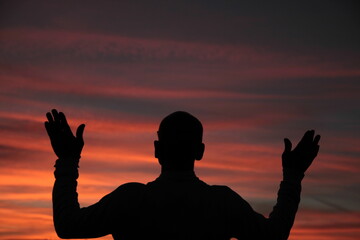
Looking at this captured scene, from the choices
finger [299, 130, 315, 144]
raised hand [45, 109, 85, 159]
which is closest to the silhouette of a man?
raised hand [45, 109, 85, 159]

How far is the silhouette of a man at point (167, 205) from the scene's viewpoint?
298 cm

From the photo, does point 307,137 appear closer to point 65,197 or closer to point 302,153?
point 302,153

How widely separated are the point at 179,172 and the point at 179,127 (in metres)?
0.36

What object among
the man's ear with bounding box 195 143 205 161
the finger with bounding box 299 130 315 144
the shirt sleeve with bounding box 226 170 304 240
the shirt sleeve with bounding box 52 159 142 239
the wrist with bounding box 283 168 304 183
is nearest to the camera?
the shirt sleeve with bounding box 52 159 142 239

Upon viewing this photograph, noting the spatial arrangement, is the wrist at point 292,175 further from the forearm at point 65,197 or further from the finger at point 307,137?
the forearm at point 65,197

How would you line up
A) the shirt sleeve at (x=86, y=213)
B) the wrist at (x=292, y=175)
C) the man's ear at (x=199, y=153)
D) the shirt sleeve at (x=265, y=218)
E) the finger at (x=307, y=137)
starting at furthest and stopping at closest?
the finger at (x=307, y=137) → the wrist at (x=292, y=175) → the man's ear at (x=199, y=153) → the shirt sleeve at (x=265, y=218) → the shirt sleeve at (x=86, y=213)

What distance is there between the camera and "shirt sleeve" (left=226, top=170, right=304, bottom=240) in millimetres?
3115

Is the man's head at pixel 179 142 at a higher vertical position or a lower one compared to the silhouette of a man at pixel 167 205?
higher

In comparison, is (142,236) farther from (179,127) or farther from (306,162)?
(306,162)

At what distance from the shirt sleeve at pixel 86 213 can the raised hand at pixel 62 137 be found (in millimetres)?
286

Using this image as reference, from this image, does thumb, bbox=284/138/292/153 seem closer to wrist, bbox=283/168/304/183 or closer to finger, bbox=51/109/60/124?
wrist, bbox=283/168/304/183

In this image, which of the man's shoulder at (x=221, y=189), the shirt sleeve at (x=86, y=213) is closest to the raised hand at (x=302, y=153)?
the man's shoulder at (x=221, y=189)

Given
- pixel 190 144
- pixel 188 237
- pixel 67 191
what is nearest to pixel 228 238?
pixel 188 237

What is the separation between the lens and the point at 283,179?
140 inches
